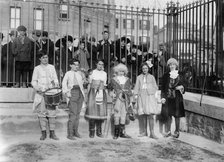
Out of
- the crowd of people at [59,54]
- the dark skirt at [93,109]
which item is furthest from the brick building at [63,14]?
the dark skirt at [93,109]

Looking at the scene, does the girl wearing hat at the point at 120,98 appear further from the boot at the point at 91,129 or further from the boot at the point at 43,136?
the boot at the point at 43,136

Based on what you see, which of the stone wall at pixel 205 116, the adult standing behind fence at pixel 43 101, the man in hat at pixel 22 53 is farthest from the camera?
the man in hat at pixel 22 53

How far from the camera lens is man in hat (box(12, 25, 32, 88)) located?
24.6 feet

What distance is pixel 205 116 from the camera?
257 inches

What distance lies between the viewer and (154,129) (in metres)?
7.34

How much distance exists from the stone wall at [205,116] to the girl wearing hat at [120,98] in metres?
1.42

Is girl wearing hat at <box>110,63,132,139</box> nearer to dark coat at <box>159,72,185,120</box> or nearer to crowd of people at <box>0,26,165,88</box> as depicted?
dark coat at <box>159,72,185,120</box>

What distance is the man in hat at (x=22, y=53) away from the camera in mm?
7488

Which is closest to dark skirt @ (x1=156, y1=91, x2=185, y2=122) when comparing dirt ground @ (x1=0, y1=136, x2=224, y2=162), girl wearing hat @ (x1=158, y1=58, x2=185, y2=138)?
girl wearing hat @ (x1=158, y1=58, x2=185, y2=138)

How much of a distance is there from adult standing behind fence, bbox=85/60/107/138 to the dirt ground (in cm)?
33

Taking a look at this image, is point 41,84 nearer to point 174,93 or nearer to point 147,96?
point 147,96

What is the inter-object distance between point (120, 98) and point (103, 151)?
4.93 feet

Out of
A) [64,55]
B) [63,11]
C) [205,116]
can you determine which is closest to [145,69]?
[205,116]

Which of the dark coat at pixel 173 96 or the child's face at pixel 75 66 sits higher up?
the child's face at pixel 75 66
